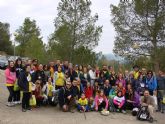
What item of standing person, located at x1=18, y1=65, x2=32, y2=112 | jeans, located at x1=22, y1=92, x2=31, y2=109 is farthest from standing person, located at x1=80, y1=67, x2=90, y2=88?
jeans, located at x1=22, y1=92, x2=31, y2=109

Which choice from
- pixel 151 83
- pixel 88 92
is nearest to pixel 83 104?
A: pixel 88 92

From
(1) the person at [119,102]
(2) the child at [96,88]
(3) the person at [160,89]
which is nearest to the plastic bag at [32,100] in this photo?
(2) the child at [96,88]

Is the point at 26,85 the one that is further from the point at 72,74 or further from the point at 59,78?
the point at 72,74

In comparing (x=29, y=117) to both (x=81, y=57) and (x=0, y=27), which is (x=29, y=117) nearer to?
(x=81, y=57)

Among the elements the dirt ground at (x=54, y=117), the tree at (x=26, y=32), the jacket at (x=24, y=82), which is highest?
the tree at (x=26, y=32)

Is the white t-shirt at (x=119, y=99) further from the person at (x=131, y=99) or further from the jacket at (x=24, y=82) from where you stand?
the jacket at (x=24, y=82)

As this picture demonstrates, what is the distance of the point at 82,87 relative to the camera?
47.6ft

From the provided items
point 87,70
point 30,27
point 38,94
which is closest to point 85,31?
point 87,70

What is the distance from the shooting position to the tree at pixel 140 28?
28078 millimetres

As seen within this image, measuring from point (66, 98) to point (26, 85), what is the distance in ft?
5.64

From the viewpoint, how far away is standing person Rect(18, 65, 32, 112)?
12570mm

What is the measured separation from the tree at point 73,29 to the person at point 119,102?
17.2 metres

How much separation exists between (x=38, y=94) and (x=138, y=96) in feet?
13.7

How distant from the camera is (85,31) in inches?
1228
